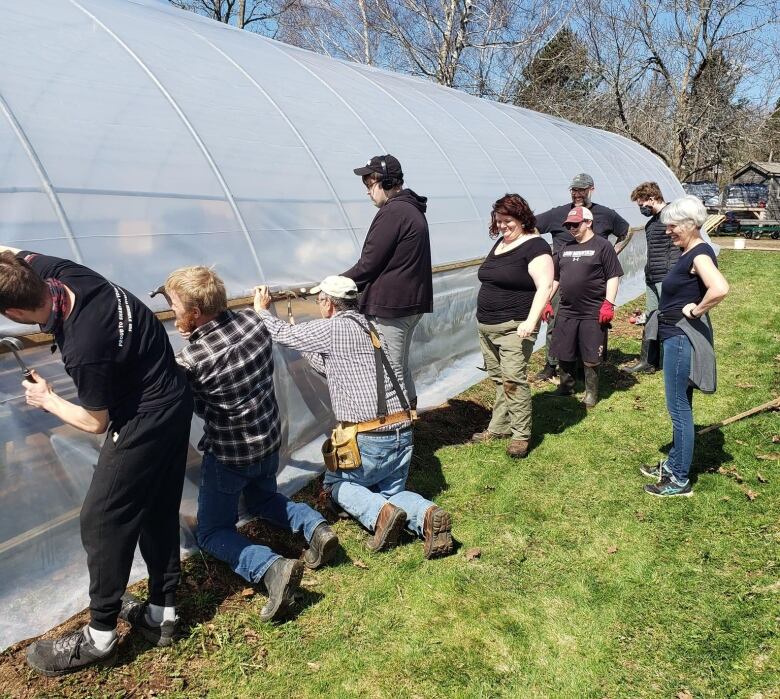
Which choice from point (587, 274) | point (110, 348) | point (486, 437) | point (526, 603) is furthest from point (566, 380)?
point (110, 348)

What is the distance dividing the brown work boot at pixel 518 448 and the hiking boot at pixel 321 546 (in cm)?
191

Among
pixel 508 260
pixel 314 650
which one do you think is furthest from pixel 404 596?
pixel 508 260

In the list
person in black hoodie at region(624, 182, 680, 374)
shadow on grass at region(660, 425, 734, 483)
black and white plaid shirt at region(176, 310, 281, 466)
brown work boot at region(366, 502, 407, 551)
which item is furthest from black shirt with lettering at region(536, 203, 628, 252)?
black and white plaid shirt at region(176, 310, 281, 466)

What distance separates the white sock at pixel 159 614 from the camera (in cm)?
288

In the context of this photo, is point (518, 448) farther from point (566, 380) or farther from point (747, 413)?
point (747, 413)

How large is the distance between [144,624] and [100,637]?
28cm

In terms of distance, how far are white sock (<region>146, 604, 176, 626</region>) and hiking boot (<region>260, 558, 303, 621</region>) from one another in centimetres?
43

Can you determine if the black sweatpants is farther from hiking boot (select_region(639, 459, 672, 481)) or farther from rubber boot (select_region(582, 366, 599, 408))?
rubber boot (select_region(582, 366, 599, 408))

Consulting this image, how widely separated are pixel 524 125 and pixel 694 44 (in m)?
16.6

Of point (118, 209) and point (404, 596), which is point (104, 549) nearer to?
point (404, 596)

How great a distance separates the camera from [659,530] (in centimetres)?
391

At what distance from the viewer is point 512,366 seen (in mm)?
4738

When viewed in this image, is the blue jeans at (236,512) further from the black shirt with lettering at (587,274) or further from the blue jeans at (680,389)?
the black shirt with lettering at (587,274)

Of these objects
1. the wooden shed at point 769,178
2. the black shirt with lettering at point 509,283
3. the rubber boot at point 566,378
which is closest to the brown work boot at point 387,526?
the black shirt with lettering at point 509,283
